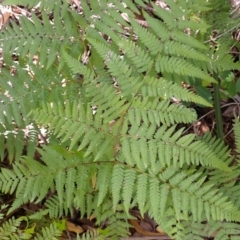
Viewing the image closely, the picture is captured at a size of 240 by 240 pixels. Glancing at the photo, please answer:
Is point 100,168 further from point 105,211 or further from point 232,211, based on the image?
point 232,211

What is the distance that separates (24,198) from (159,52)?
1231 mm

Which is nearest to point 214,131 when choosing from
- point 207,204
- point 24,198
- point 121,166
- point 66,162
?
point 207,204

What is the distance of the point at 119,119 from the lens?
2.08 meters

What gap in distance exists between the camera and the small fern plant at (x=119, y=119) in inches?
79.2

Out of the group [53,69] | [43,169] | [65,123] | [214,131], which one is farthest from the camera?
[214,131]

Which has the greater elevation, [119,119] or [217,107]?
[217,107]

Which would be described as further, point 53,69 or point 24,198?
point 53,69

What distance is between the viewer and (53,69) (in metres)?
2.39

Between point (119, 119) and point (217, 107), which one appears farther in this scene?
point (217, 107)

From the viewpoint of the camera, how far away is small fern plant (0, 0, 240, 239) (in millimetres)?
2012

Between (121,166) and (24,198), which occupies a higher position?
(121,166)

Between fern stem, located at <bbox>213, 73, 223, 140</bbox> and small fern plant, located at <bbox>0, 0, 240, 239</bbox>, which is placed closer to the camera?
small fern plant, located at <bbox>0, 0, 240, 239</bbox>

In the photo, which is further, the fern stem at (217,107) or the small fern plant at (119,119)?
the fern stem at (217,107)

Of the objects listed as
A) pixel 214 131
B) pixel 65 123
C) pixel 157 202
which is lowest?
pixel 157 202
